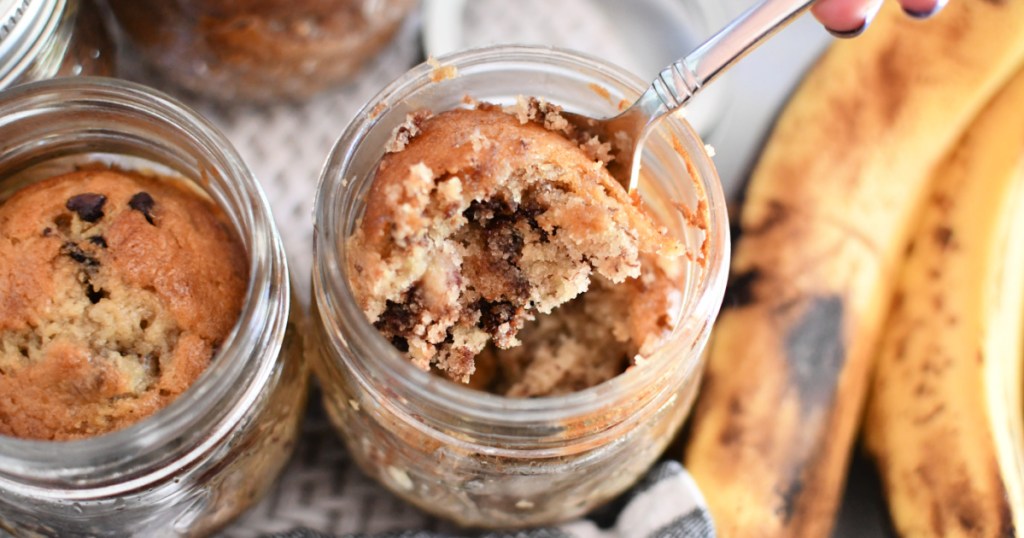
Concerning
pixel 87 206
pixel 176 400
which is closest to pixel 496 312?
pixel 176 400

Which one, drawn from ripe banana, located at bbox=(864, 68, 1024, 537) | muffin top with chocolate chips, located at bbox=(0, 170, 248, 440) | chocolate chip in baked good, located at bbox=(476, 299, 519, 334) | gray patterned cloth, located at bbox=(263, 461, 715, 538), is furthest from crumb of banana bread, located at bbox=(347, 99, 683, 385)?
ripe banana, located at bbox=(864, 68, 1024, 537)

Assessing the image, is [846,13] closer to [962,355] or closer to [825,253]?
[825,253]

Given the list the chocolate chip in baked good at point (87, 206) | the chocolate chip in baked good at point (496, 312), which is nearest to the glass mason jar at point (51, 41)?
the chocolate chip in baked good at point (87, 206)

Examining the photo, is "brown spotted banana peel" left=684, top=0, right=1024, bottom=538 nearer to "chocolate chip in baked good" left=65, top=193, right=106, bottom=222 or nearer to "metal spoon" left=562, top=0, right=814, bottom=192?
"metal spoon" left=562, top=0, right=814, bottom=192

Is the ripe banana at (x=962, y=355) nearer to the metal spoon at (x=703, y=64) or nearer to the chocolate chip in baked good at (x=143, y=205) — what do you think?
the metal spoon at (x=703, y=64)

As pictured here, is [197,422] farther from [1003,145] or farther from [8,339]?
[1003,145]

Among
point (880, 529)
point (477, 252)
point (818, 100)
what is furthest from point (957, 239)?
point (477, 252)
